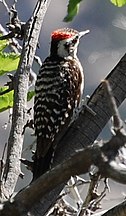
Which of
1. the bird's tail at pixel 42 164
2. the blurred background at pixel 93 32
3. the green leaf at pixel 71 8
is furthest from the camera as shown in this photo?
the blurred background at pixel 93 32

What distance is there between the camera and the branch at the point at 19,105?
1.34 meters

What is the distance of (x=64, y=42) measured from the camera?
286 cm

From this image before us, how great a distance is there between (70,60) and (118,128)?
2.16m

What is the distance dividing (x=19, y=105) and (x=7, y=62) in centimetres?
12

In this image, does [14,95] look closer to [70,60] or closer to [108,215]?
[108,215]

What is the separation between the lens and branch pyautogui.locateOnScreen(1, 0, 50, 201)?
52.9 inches

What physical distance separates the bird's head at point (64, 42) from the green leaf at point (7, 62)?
1289mm

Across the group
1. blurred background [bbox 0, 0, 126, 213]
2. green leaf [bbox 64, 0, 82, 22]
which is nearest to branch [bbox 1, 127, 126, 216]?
green leaf [bbox 64, 0, 82, 22]

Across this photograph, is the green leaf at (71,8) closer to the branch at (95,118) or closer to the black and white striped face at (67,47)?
the branch at (95,118)

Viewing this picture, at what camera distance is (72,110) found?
2471 millimetres

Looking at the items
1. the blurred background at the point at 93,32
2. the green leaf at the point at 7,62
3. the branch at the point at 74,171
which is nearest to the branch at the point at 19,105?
the green leaf at the point at 7,62

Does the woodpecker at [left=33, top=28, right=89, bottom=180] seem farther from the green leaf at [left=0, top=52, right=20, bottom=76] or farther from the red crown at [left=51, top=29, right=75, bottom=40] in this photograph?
the green leaf at [left=0, top=52, right=20, bottom=76]

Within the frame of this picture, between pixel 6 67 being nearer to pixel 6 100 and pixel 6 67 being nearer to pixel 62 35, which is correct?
pixel 6 100

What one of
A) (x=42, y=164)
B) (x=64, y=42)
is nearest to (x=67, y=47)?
(x=64, y=42)
